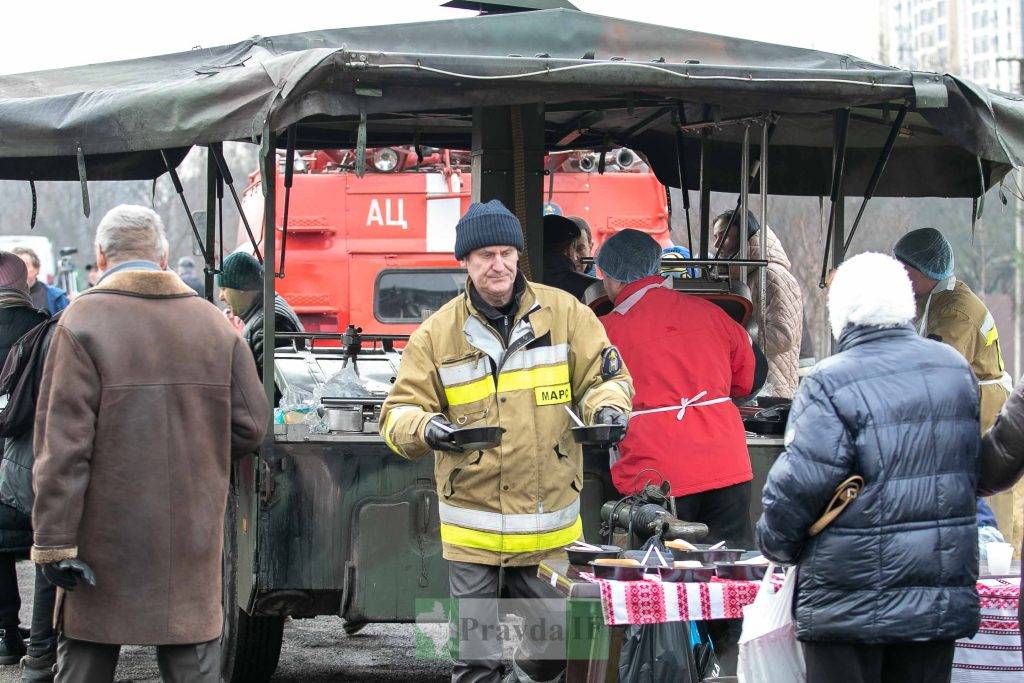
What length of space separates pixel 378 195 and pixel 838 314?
25.9 feet

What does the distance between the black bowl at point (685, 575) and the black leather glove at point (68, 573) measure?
169cm

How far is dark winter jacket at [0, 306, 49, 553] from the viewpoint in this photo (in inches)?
258

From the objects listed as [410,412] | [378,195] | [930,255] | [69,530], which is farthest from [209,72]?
[378,195]

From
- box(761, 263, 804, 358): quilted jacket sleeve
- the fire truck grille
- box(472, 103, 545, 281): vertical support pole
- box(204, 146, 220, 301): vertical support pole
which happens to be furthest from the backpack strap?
the fire truck grille

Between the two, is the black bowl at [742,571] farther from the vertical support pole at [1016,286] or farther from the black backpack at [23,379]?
the vertical support pole at [1016,286]

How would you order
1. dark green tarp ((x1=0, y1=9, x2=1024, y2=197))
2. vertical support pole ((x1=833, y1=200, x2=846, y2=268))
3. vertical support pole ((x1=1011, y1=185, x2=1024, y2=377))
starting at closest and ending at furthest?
dark green tarp ((x1=0, y1=9, x2=1024, y2=197)) < vertical support pole ((x1=833, y1=200, x2=846, y2=268)) < vertical support pole ((x1=1011, y1=185, x2=1024, y2=377))

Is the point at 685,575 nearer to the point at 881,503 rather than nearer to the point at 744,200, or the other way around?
the point at 881,503

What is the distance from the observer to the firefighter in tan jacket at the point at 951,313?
→ 6.50 metres

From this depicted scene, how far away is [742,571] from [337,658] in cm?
365

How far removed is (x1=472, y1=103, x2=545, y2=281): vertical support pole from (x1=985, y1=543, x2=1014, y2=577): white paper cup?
109 inches

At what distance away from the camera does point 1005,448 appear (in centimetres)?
386

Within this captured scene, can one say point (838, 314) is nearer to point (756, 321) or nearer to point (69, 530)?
point (69, 530)

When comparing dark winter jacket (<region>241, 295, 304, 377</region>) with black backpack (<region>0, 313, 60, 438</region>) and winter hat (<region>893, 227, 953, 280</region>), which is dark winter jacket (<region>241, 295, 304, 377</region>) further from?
winter hat (<region>893, 227, 953, 280</region>)

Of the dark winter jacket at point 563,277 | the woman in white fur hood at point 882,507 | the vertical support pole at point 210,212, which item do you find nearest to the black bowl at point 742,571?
the woman in white fur hood at point 882,507
